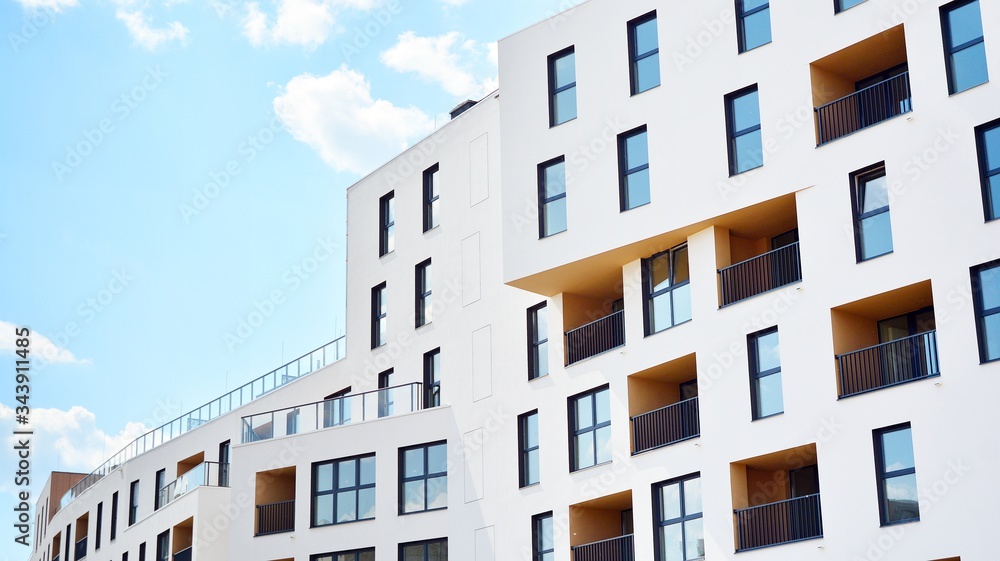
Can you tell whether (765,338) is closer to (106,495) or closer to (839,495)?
(839,495)

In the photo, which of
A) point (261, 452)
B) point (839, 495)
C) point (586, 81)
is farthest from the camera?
point (261, 452)

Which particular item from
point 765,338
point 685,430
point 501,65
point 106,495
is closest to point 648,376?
point 685,430

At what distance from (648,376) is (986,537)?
33.7 ft

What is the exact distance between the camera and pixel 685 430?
3117 centimetres

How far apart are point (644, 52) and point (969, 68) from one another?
8.94m

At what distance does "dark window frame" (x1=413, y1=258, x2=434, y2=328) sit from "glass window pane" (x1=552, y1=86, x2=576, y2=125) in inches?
306

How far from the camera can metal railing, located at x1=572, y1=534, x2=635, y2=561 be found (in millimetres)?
31891

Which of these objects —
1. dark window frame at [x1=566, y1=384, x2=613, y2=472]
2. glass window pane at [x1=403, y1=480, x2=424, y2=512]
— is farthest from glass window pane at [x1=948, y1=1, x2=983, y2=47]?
glass window pane at [x1=403, y1=480, x2=424, y2=512]

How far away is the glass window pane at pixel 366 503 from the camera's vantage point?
39.0 metres

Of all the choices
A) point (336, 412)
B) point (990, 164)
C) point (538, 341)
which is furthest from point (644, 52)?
point (336, 412)

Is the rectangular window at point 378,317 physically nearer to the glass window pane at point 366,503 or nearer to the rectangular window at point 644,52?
the glass window pane at point 366,503

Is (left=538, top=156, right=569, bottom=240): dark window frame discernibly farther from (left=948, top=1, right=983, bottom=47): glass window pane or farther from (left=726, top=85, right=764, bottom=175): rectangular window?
(left=948, top=1, right=983, bottom=47): glass window pane

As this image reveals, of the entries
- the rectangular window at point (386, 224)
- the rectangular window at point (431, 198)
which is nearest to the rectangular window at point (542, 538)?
the rectangular window at point (431, 198)

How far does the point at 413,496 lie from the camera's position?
38.3 meters
